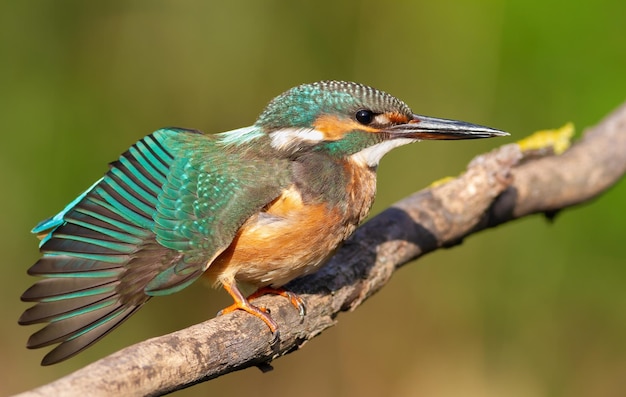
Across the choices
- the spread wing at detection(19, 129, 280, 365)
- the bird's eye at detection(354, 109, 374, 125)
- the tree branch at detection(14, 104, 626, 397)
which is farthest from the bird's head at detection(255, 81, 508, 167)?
the tree branch at detection(14, 104, 626, 397)

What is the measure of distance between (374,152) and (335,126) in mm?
173

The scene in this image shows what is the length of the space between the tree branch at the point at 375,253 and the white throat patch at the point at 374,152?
388mm

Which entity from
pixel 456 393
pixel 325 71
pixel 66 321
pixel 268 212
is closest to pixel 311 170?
pixel 268 212

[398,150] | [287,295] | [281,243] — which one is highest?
[398,150]

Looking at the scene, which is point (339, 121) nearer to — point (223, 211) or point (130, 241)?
point (223, 211)

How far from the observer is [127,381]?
2.05m

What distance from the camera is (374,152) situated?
10.0ft

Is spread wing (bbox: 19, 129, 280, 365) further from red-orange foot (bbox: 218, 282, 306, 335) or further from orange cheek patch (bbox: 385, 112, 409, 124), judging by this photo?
orange cheek patch (bbox: 385, 112, 409, 124)

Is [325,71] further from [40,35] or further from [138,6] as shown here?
[40,35]

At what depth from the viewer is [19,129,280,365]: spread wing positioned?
2615mm

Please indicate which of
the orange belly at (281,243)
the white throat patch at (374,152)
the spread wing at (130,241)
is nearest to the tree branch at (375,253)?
the orange belly at (281,243)

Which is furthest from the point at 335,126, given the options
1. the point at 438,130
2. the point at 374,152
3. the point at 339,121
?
the point at 438,130

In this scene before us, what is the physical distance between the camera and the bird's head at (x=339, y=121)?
118 inches

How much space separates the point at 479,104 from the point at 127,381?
120 inches
